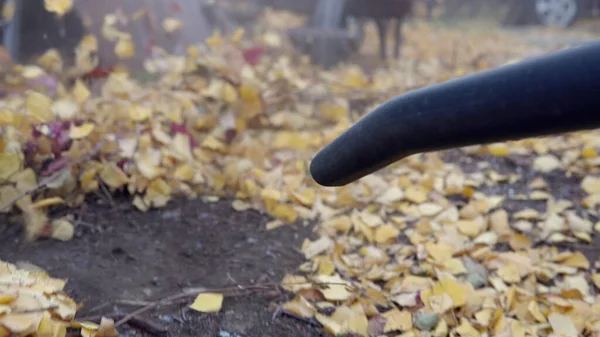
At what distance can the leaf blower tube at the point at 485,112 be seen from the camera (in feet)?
1.53

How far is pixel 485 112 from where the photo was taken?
509 mm

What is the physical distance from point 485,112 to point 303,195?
3.76 ft

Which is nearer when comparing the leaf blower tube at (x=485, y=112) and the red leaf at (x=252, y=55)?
the leaf blower tube at (x=485, y=112)

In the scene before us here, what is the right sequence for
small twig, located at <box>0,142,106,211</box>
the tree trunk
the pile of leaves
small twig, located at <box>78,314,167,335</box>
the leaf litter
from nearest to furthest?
the pile of leaves → small twig, located at <box>78,314,167,335</box> → the leaf litter → small twig, located at <box>0,142,106,211</box> → the tree trunk

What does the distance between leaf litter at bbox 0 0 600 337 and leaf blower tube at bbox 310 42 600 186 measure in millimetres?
532

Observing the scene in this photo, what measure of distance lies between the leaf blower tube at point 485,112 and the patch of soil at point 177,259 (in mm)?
533

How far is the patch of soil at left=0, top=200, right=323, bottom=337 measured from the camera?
1032 millimetres

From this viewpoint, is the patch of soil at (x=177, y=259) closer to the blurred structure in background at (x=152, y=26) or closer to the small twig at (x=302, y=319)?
the small twig at (x=302, y=319)

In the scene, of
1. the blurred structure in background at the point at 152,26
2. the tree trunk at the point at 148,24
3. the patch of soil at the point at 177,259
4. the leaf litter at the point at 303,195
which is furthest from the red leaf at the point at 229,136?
the tree trunk at the point at 148,24

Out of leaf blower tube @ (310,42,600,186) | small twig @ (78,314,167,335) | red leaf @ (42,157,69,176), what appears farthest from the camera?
red leaf @ (42,157,69,176)

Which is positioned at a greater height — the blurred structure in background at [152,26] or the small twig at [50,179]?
the blurred structure in background at [152,26]

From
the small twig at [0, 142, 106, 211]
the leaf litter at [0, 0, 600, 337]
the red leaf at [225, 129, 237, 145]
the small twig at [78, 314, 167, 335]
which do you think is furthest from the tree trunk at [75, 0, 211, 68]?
the small twig at [78, 314, 167, 335]

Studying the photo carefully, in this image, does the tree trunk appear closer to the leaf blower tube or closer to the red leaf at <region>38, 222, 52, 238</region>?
the red leaf at <region>38, 222, 52, 238</region>

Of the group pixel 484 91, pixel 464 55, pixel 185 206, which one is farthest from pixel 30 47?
pixel 464 55
